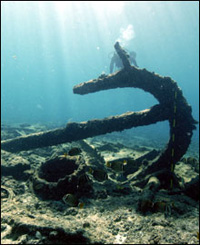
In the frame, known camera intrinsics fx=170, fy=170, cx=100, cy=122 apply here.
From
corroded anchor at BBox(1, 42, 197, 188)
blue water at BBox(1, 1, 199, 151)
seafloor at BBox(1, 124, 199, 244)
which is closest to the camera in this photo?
seafloor at BBox(1, 124, 199, 244)

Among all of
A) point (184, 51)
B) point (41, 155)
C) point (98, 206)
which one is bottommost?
point (98, 206)

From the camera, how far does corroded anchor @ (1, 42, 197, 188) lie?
752cm

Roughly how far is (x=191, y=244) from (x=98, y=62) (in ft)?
404

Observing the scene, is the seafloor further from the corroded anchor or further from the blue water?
the blue water

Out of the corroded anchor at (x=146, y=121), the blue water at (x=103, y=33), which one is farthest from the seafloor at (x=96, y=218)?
the blue water at (x=103, y=33)

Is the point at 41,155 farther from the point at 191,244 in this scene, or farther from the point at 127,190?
the point at 191,244

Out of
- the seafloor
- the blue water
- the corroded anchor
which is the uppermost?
the blue water

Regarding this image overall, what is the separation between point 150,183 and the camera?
229 inches

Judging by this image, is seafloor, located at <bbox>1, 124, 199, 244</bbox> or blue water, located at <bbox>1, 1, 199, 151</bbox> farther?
blue water, located at <bbox>1, 1, 199, 151</bbox>

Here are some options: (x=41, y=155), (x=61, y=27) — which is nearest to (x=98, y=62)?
(x=61, y=27)

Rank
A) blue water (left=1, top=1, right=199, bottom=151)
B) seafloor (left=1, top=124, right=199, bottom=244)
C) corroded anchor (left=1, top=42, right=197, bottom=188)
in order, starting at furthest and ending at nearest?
blue water (left=1, top=1, right=199, bottom=151) < corroded anchor (left=1, top=42, right=197, bottom=188) < seafloor (left=1, top=124, right=199, bottom=244)

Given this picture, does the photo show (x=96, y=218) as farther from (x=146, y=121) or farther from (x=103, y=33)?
(x=103, y=33)

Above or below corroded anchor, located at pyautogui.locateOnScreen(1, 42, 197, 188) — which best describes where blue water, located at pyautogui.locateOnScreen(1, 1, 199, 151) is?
above

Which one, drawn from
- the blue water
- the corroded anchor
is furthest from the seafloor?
the blue water
